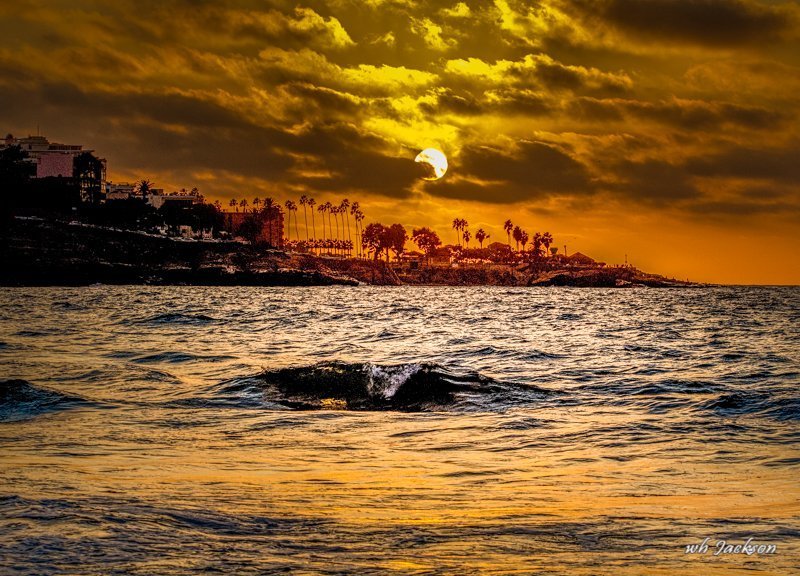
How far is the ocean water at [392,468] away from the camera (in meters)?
7.51

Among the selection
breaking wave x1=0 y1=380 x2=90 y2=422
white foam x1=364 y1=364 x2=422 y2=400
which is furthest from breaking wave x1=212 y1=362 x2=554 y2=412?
breaking wave x1=0 y1=380 x2=90 y2=422

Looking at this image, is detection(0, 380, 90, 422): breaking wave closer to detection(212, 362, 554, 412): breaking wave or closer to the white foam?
detection(212, 362, 554, 412): breaking wave

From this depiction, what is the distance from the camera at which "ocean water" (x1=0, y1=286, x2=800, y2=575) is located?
7.51 meters

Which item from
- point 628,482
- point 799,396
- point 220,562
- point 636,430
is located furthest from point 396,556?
point 799,396

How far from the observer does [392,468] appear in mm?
12273

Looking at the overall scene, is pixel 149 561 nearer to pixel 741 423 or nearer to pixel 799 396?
pixel 741 423

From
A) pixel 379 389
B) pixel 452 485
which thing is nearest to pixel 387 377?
pixel 379 389

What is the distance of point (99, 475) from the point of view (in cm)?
1109

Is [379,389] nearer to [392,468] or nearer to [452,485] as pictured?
[392,468]

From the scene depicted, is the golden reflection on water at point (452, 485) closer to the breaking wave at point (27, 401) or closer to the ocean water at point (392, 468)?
the ocean water at point (392, 468)

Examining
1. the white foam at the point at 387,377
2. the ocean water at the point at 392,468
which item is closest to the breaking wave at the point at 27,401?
the ocean water at the point at 392,468

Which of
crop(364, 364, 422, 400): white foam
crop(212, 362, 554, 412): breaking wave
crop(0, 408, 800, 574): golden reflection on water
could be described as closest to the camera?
crop(0, 408, 800, 574): golden reflection on water

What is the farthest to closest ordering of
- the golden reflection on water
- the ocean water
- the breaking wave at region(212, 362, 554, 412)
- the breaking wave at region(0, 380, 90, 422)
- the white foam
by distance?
the white foam
the breaking wave at region(212, 362, 554, 412)
the breaking wave at region(0, 380, 90, 422)
the golden reflection on water
the ocean water

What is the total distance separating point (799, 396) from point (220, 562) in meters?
18.5
